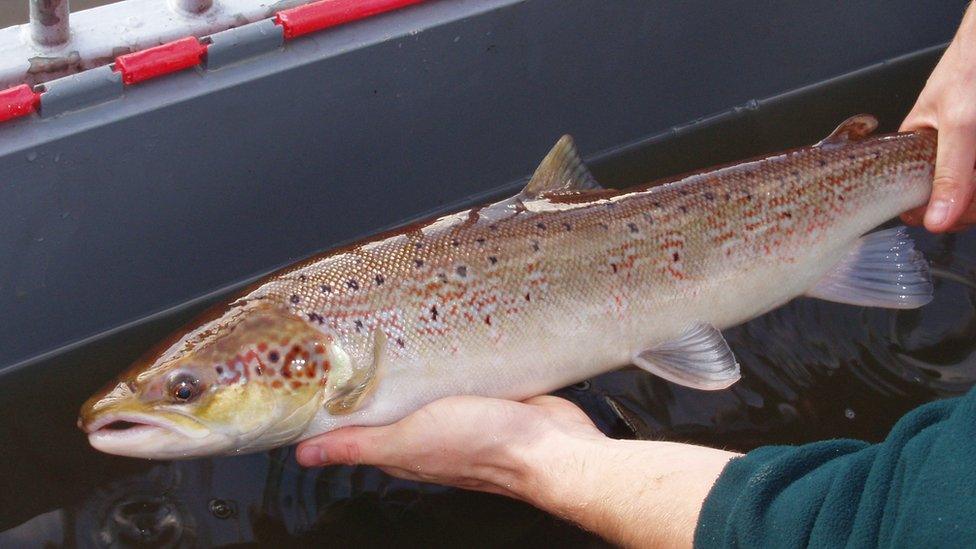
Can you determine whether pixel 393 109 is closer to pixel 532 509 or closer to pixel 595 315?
pixel 595 315

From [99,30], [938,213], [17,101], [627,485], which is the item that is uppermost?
[99,30]

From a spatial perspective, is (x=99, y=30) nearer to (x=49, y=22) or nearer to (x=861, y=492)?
(x=49, y=22)

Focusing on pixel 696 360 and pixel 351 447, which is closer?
pixel 351 447

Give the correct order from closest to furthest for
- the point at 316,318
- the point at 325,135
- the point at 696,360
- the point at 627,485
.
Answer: the point at 627,485 → the point at 316,318 → the point at 696,360 → the point at 325,135

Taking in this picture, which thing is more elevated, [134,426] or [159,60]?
[159,60]

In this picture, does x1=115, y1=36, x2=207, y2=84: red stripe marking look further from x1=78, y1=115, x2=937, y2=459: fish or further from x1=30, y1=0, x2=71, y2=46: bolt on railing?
x1=78, y1=115, x2=937, y2=459: fish

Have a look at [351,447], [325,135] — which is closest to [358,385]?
[351,447]

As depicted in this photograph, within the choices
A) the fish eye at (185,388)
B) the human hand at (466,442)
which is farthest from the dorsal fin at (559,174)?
the fish eye at (185,388)

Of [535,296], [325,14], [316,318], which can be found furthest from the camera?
[325,14]
